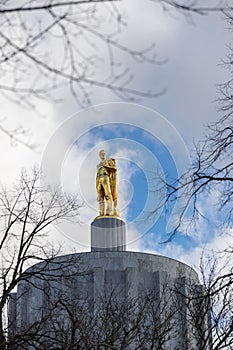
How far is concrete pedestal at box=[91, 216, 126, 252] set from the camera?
28.3 metres

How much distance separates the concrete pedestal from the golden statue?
46 centimetres

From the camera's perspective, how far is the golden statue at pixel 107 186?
28.8m

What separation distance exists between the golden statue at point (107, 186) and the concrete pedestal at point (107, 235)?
456 mm

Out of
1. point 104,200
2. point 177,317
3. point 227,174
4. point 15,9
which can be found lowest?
point 15,9

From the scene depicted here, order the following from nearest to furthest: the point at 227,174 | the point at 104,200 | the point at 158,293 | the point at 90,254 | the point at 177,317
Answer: the point at 227,174
the point at 177,317
the point at 158,293
the point at 90,254
the point at 104,200

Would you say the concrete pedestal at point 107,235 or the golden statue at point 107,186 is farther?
the golden statue at point 107,186

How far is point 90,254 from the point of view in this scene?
2628cm

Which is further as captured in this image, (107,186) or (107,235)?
(107,186)

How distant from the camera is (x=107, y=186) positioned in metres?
Answer: 28.7

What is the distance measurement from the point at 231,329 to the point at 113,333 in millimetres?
2559

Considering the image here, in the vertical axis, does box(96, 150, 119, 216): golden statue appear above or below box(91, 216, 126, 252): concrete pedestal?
above

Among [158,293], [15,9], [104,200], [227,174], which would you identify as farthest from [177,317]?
[15,9]

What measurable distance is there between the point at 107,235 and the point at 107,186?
6.16 feet

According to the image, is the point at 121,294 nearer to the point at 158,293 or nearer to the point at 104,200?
the point at 158,293
